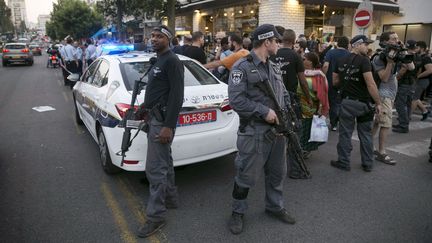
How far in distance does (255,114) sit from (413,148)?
4.28m

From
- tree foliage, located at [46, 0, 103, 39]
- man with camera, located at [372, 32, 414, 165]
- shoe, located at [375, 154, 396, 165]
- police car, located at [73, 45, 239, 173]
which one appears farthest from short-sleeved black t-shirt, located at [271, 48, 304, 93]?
tree foliage, located at [46, 0, 103, 39]

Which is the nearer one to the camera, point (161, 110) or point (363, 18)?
point (161, 110)

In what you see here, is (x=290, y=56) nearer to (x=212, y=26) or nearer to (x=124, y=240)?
(x=124, y=240)

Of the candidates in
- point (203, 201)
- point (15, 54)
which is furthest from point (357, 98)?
point (15, 54)

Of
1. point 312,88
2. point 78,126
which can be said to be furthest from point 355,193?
point 78,126

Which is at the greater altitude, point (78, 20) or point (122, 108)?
point (78, 20)

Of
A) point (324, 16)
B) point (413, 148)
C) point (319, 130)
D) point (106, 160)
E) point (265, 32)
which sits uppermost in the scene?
point (324, 16)

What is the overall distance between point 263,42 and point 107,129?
2.21 metres

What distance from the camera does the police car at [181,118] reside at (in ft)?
12.7

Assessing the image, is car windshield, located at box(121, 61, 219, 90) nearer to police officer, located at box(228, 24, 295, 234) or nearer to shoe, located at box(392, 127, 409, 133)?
police officer, located at box(228, 24, 295, 234)

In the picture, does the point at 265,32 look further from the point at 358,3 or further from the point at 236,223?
the point at 358,3

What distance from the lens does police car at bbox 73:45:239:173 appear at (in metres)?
3.86

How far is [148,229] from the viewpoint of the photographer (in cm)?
321

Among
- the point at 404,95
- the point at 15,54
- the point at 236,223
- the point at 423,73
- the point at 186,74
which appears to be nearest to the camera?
the point at 236,223
